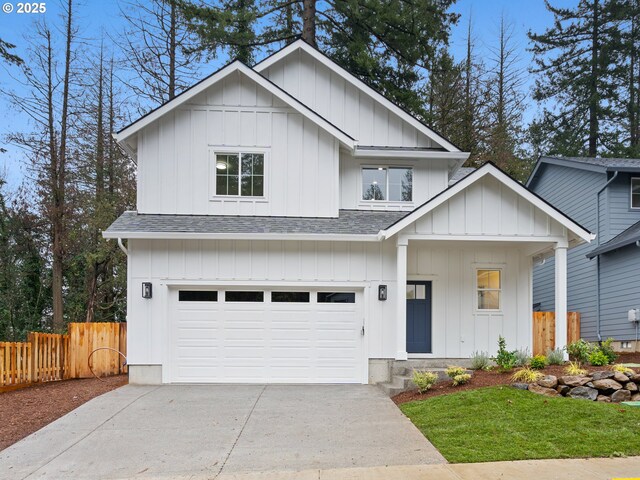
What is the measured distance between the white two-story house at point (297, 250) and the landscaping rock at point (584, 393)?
2.38 metres

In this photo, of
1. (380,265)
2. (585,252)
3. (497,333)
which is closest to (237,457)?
(380,265)

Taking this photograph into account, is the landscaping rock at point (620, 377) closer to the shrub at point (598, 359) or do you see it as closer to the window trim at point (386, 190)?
the shrub at point (598, 359)

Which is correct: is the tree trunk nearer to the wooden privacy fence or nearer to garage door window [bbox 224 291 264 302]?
garage door window [bbox 224 291 264 302]

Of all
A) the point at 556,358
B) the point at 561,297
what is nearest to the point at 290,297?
the point at 556,358

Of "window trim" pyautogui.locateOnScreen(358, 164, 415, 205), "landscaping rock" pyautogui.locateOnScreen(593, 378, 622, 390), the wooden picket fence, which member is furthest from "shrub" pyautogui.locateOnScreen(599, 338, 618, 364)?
the wooden picket fence

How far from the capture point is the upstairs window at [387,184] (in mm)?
12781

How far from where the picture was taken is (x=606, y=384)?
26.2 ft

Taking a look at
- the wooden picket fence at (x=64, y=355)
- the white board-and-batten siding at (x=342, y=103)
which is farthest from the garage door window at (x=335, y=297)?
the wooden picket fence at (x=64, y=355)

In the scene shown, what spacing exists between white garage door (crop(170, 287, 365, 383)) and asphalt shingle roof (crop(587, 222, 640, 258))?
8232mm

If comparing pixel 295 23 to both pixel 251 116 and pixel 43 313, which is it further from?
pixel 43 313

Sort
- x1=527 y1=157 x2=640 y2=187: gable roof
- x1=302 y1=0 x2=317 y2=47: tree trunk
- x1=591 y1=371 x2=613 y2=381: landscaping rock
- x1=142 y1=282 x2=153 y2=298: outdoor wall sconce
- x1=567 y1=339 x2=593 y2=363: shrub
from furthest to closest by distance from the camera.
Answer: x1=302 y1=0 x2=317 y2=47: tree trunk
x1=527 y1=157 x2=640 y2=187: gable roof
x1=142 y1=282 x2=153 y2=298: outdoor wall sconce
x1=567 y1=339 x2=593 y2=363: shrub
x1=591 y1=371 x2=613 y2=381: landscaping rock

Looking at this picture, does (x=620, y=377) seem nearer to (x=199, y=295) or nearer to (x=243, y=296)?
(x=243, y=296)

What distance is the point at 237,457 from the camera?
5980 millimetres

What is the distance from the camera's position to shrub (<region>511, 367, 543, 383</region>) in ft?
27.8
